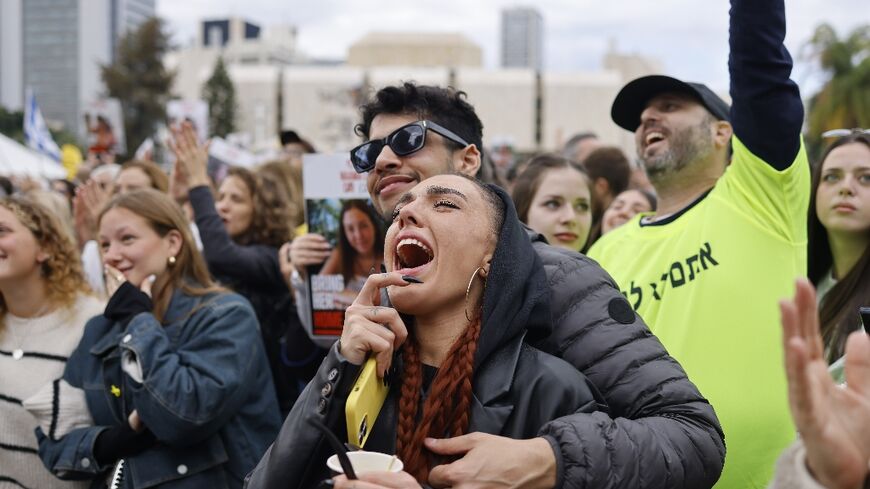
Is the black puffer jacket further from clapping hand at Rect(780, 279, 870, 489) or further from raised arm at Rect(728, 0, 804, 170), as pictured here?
raised arm at Rect(728, 0, 804, 170)

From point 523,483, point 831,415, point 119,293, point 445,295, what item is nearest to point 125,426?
point 119,293

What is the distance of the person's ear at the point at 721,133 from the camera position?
313 cm

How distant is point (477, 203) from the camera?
76.7 inches

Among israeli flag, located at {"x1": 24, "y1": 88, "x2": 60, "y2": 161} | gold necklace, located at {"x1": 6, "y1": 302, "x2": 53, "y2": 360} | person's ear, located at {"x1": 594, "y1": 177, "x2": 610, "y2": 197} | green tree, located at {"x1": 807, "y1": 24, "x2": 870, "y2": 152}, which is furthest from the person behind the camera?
green tree, located at {"x1": 807, "y1": 24, "x2": 870, "y2": 152}

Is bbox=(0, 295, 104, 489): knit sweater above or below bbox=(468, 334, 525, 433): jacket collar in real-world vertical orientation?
below

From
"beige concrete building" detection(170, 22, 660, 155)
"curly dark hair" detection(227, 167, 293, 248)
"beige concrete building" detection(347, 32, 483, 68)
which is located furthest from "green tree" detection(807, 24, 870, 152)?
"beige concrete building" detection(347, 32, 483, 68)

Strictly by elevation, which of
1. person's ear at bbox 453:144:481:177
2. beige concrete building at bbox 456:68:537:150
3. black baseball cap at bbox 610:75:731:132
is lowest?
person's ear at bbox 453:144:481:177

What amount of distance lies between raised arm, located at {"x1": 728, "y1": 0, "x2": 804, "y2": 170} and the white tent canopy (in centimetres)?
1123

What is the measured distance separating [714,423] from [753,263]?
919 millimetres

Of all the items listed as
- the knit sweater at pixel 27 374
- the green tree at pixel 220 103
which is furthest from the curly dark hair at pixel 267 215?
the green tree at pixel 220 103

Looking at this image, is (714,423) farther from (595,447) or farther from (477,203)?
(477,203)

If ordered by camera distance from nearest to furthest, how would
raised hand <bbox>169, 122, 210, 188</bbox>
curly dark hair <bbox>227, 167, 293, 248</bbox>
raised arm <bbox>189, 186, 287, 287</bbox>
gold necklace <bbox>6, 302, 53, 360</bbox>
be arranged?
1. gold necklace <bbox>6, 302, 53, 360</bbox>
2. raised arm <bbox>189, 186, 287, 287</bbox>
3. raised hand <bbox>169, 122, 210, 188</bbox>
4. curly dark hair <bbox>227, 167, 293, 248</bbox>

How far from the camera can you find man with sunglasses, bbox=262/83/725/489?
65.1 inches

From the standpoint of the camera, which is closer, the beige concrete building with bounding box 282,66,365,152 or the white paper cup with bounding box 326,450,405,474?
the white paper cup with bounding box 326,450,405,474
